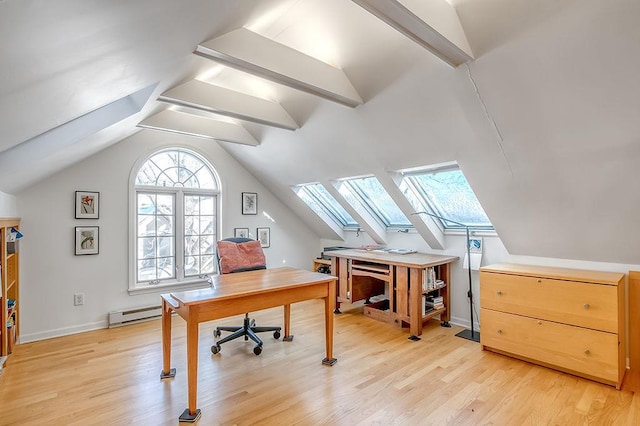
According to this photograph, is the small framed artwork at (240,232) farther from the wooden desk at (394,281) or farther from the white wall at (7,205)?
the white wall at (7,205)

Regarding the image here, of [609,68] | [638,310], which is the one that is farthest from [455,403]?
[609,68]

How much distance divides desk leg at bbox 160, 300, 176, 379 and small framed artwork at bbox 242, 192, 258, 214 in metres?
2.53

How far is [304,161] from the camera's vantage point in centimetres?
394

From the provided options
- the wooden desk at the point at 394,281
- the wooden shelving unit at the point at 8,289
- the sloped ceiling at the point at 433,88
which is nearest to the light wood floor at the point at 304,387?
the wooden shelving unit at the point at 8,289

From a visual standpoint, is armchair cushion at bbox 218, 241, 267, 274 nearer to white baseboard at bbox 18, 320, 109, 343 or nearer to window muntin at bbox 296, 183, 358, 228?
window muntin at bbox 296, 183, 358, 228

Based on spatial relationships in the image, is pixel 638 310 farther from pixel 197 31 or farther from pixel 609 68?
pixel 197 31

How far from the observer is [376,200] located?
4262 millimetres

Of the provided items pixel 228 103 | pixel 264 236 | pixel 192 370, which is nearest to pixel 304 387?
pixel 192 370

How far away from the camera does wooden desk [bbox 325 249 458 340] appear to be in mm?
3326

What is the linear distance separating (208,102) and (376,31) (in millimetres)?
1473

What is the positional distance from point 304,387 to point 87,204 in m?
3.15

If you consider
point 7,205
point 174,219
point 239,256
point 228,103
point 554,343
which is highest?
point 228,103

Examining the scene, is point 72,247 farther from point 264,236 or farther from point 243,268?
point 264,236

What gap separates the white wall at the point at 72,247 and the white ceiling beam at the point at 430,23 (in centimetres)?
348
